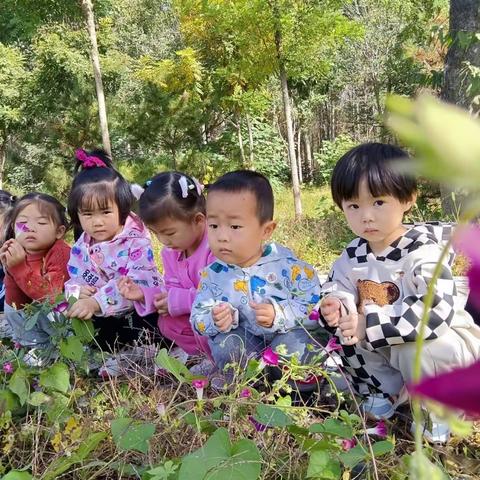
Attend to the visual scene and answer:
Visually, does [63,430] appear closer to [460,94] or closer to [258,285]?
[258,285]

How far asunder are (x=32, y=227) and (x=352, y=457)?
1.82 metres

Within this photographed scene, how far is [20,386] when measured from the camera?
5.42ft

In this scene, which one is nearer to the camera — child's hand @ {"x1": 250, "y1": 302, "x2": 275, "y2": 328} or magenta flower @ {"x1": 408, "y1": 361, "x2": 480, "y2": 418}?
magenta flower @ {"x1": 408, "y1": 361, "x2": 480, "y2": 418}

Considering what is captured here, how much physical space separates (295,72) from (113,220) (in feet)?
16.6

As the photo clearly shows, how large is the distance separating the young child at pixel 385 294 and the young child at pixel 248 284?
147 mm

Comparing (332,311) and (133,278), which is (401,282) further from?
(133,278)

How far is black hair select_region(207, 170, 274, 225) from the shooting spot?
183 cm

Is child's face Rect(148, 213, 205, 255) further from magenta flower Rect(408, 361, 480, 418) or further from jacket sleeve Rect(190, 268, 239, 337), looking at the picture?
magenta flower Rect(408, 361, 480, 418)

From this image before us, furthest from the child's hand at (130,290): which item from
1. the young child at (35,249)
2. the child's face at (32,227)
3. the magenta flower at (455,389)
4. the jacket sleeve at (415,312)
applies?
the magenta flower at (455,389)

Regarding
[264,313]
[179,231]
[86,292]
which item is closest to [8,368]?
[86,292]

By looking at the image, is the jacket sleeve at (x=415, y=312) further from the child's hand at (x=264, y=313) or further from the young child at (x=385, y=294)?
the child's hand at (x=264, y=313)

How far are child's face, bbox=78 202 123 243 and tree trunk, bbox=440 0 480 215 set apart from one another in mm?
2271

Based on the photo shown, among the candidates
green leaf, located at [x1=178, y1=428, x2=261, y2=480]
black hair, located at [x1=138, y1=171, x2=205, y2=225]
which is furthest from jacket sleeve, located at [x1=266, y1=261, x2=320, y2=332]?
green leaf, located at [x1=178, y1=428, x2=261, y2=480]

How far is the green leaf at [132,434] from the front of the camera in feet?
4.07
